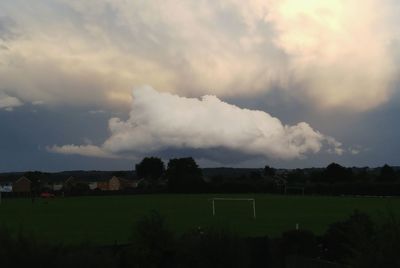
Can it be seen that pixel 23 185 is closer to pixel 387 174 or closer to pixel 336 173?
pixel 336 173

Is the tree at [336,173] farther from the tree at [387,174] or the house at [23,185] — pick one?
the house at [23,185]

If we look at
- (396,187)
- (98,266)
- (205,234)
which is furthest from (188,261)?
(396,187)

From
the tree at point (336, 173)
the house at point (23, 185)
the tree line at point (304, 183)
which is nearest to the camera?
the tree line at point (304, 183)

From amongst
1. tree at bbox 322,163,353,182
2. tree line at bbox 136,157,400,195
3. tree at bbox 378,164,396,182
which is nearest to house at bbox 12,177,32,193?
tree line at bbox 136,157,400,195

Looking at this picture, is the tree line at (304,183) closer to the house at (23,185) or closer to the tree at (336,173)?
the tree at (336,173)

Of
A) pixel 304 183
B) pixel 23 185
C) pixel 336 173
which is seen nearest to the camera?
pixel 304 183

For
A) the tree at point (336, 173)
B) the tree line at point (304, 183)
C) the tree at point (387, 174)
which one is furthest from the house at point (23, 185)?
the tree at point (387, 174)

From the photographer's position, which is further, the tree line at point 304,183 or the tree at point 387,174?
the tree at point 387,174

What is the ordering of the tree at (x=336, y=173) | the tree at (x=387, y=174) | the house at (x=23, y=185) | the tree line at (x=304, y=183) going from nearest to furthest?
the tree line at (x=304, y=183) < the tree at (x=387, y=174) < the tree at (x=336, y=173) < the house at (x=23, y=185)

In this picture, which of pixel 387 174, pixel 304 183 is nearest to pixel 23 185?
pixel 304 183

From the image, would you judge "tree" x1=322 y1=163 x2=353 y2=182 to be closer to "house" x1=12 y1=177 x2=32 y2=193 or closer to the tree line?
the tree line

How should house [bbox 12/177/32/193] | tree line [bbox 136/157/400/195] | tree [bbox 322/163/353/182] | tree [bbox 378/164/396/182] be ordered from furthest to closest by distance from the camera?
house [bbox 12/177/32/193] < tree [bbox 322/163/353/182] < tree [bbox 378/164/396/182] < tree line [bbox 136/157/400/195]

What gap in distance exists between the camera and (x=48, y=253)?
9961mm

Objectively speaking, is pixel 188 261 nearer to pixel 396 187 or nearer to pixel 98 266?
pixel 98 266
